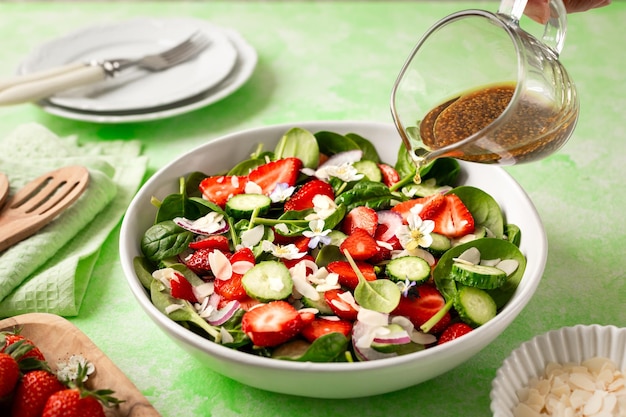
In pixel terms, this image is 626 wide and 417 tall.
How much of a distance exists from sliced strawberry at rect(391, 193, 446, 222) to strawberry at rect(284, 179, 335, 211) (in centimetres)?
14

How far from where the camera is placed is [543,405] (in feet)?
3.27

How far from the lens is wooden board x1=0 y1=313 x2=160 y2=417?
1.03 meters

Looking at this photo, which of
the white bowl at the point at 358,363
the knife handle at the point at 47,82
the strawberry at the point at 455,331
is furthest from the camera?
the knife handle at the point at 47,82

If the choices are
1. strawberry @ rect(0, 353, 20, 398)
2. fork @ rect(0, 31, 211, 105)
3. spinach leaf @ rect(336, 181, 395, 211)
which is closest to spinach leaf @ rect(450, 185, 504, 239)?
spinach leaf @ rect(336, 181, 395, 211)

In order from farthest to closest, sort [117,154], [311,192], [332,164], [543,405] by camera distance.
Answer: [117,154] < [332,164] < [311,192] < [543,405]

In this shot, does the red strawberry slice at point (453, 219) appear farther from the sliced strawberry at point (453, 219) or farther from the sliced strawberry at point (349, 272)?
the sliced strawberry at point (349, 272)

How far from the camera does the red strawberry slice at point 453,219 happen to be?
4.22 ft

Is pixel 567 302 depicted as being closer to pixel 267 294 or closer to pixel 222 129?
pixel 267 294

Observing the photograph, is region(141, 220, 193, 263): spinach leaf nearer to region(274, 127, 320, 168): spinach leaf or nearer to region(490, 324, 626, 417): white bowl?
region(274, 127, 320, 168): spinach leaf

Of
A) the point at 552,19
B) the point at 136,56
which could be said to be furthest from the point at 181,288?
the point at 136,56

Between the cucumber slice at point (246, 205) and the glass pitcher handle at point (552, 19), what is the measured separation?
554 mm

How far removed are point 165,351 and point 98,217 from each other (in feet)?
1.58

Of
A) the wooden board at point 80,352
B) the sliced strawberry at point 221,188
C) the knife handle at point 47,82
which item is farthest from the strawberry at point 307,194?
the knife handle at point 47,82

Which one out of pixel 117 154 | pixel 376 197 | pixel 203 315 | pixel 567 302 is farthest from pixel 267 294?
pixel 117 154
